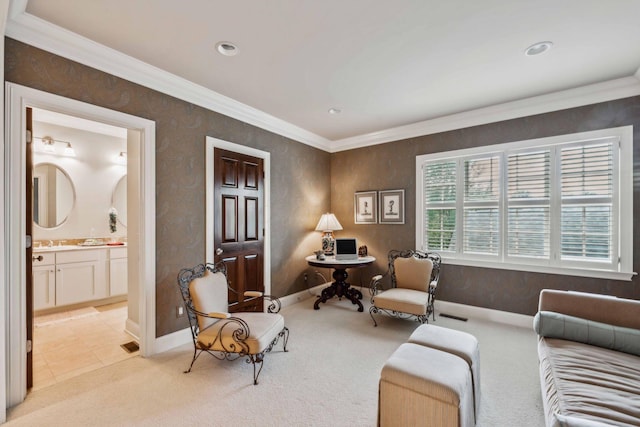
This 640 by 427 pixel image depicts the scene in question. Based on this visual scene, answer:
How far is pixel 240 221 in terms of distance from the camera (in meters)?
3.69

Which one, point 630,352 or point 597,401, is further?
point 630,352

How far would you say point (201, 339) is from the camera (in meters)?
2.45

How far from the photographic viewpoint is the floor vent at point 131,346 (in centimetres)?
296

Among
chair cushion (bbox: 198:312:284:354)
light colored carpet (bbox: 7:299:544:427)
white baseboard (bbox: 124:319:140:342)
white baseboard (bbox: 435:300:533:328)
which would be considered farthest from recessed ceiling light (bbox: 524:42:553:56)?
white baseboard (bbox: 124:319:140:342)

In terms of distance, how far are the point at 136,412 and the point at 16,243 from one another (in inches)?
59.2

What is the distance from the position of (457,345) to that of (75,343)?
3.93m

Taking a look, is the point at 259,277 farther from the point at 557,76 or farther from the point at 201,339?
the point at 557,76

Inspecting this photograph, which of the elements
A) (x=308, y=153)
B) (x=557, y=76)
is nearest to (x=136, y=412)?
(x=308, y=153)

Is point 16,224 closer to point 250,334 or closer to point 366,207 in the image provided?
point 250,334

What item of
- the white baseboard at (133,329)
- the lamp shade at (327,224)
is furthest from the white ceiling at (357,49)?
the white baseboard at (133,329)

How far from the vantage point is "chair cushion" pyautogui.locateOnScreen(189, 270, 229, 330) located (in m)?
2.56

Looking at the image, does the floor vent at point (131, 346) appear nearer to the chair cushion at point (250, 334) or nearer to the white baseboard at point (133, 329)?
the white baseboard at point (133, 329)

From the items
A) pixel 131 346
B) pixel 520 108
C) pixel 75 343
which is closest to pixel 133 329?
pixel 131 346

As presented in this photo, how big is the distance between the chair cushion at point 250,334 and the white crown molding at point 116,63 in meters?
2.43
